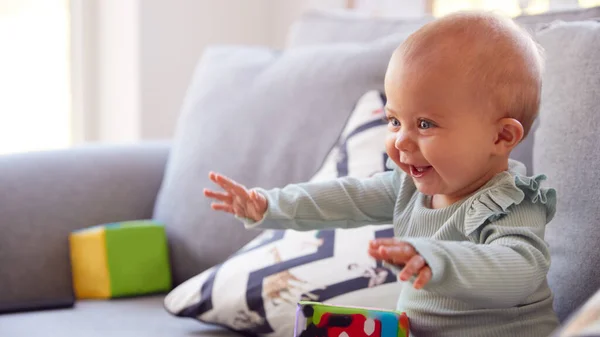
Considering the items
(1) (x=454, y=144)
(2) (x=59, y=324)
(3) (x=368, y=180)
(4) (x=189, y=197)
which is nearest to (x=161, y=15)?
(4) (x=189, y=197)

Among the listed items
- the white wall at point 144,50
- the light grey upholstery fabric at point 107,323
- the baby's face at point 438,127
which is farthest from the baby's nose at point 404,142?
the white wall at point 144,50

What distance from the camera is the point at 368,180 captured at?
1145mm

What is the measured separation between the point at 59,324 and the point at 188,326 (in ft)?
0.67

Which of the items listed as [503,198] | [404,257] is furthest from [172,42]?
[404,257]

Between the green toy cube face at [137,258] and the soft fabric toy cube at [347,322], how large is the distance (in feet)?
2.13

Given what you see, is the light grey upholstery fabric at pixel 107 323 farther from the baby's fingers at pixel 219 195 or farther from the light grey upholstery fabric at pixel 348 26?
the light grey upholstery fabric at pixel 348 26

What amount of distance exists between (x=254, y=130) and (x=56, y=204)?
41 cm

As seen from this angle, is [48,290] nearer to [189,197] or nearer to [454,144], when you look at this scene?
[189,197]

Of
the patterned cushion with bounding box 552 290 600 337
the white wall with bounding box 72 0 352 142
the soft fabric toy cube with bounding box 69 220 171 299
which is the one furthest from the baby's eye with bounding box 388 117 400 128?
the white wall with bounding box 72 0 352 142

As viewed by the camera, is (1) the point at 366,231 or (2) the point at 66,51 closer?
(1) the point at 366,231

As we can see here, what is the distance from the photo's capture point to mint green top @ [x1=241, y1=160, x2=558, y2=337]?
2.71 ft

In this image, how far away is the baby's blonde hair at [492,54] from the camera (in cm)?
92

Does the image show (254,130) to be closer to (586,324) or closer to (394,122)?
(394,122)

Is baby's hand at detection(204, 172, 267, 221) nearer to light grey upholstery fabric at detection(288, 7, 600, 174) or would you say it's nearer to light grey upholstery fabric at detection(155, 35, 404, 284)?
light grey upholstery fabric at detection(155, 35, 404, 284)
